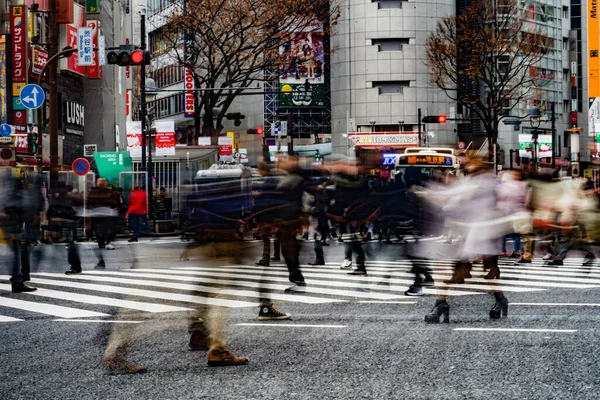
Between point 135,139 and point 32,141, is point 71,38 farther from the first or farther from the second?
point 32,141

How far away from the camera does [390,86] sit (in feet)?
233

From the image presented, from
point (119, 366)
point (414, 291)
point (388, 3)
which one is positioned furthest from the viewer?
point (388, 3)

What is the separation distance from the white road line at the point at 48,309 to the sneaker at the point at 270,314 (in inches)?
80.5

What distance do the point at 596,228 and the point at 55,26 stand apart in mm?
14234

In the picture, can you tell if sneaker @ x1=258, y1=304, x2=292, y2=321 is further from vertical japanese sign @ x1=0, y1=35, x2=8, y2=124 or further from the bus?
vertical japanese sign @ x1=0, y1=35, x2=8, y2=124

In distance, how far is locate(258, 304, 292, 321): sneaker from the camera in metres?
10.8

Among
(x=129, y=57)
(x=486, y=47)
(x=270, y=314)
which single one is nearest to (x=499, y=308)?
(x=270, y=314)

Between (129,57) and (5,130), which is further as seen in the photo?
(5,130)

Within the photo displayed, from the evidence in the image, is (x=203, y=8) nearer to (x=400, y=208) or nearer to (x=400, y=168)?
(x=400, y=168)

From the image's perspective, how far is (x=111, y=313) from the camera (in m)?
11.8

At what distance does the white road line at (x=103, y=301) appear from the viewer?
12.3 meters

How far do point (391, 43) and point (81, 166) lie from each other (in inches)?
1707

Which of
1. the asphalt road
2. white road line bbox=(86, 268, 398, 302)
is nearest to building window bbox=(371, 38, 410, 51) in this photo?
white road line bbox=(86, 268, 398, 302)

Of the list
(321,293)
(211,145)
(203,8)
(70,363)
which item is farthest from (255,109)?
(70,363)
